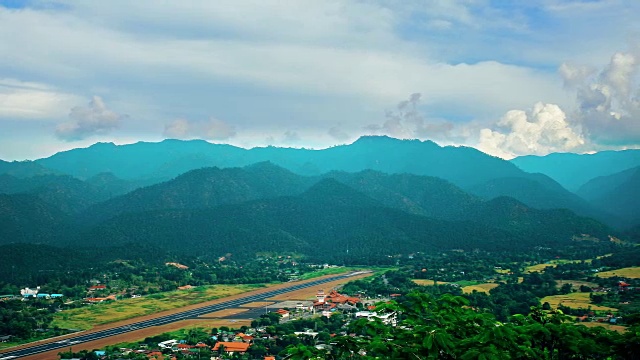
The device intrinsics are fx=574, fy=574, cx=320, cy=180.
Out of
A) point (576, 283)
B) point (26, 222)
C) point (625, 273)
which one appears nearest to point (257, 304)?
point (576, 283)

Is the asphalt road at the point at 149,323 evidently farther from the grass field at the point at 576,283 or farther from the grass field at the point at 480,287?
the grass field at the point at 576,283

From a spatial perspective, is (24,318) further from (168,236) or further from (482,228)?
(482,228)

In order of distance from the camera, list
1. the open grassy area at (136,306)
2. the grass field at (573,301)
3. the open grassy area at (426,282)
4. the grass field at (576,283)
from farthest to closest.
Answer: the open grassy area at (426,282) → the grass field at (576,283) → the open grassy area at (136,306) → the grass field at (573,301)

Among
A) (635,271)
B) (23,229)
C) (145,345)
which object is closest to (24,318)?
(145,345)

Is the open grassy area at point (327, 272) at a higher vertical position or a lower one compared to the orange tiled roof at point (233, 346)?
lower

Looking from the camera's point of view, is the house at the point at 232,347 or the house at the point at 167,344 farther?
the house at the point at 167,344

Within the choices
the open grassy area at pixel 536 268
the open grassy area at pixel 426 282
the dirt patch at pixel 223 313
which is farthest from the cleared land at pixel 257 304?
the open grassy area at pixel 536 268
